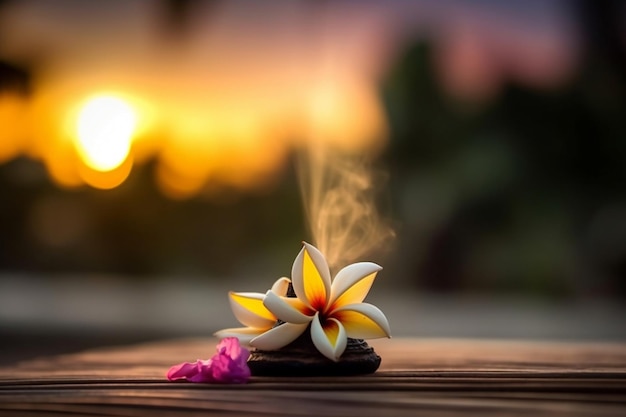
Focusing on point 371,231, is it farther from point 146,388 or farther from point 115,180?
point 115,180

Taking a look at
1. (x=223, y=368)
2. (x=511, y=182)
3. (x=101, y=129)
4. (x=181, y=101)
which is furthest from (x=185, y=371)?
(x=511, y=182)

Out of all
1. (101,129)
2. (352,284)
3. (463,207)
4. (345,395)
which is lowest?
(345,395)

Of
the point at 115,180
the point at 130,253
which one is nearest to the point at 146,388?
the point at 115,180

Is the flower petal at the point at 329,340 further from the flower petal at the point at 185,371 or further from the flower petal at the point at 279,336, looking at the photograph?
the flower petal at the point at 185,371

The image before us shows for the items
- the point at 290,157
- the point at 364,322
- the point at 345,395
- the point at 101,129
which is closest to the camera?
the point at 345,395

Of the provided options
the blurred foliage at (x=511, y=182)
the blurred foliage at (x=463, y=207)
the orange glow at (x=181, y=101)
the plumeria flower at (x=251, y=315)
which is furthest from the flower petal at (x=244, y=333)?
the blurred foliage at (x=511, y=182)

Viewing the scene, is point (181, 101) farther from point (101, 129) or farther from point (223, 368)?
point (223, 368)

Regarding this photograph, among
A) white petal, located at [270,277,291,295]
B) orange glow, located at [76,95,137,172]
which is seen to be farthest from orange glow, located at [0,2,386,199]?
white petal, located at [270,277,291,295]
